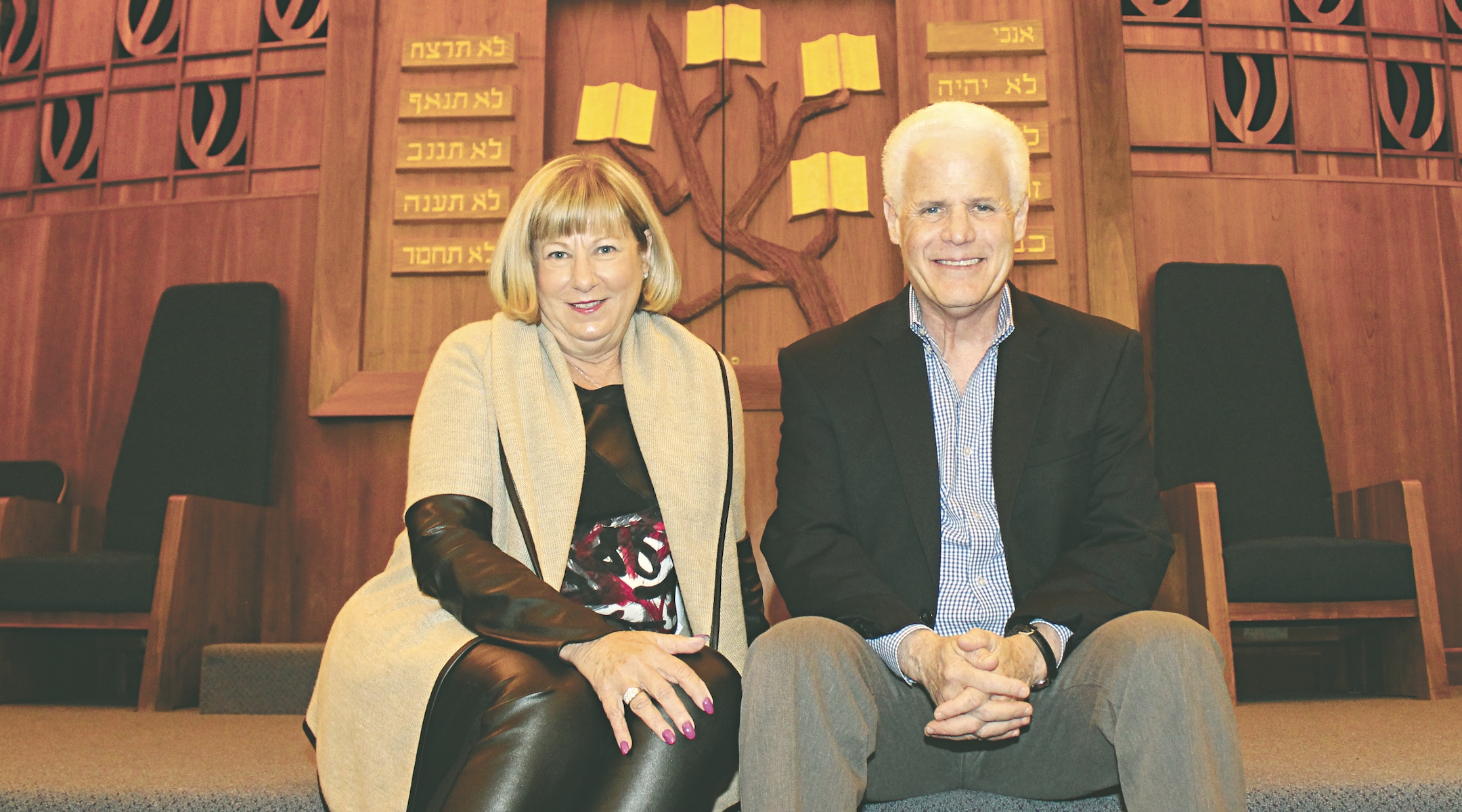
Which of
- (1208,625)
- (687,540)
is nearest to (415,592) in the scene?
(687,540)

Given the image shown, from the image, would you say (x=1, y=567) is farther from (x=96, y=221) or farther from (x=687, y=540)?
(x=687, y=540)

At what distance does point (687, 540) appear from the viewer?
154 cm

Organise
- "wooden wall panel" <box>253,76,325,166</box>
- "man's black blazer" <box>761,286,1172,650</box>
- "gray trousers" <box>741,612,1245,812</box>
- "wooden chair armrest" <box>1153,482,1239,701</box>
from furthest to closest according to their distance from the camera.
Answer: "wooden wall panel" <box>253,76,325,166</box> → "wooden chair armrest" <box>1153,482,1239,701</box> → "man's black blazer" <box>761,286,1172,650</box> → "gray trousers" <box>741,612,1245,812</box>

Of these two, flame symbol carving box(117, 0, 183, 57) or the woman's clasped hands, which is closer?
the woman's clasped hands

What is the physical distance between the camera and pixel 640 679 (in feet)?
4.06

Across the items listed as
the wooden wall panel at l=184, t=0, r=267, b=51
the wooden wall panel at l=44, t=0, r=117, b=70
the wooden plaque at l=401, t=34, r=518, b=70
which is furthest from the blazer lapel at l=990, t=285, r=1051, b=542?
the wooden wall panel at l=44, t=0, r=117, b=70

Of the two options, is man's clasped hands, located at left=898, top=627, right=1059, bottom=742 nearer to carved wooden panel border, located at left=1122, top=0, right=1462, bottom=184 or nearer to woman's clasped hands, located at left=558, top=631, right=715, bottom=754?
woman's clasped hands, located at left=558, top=631, right=715, bottom=754

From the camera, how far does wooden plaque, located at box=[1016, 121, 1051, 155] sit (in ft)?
10.5

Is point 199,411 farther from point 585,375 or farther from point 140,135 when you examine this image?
point 585,375

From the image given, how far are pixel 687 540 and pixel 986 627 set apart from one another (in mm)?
430

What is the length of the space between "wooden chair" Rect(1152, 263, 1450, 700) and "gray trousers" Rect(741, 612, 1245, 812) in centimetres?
130

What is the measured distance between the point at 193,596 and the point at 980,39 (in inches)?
104

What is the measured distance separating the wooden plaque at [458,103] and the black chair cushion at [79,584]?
58.0 inches

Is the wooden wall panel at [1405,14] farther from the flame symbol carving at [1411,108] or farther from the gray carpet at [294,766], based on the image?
the gray carpet at [294,766]
